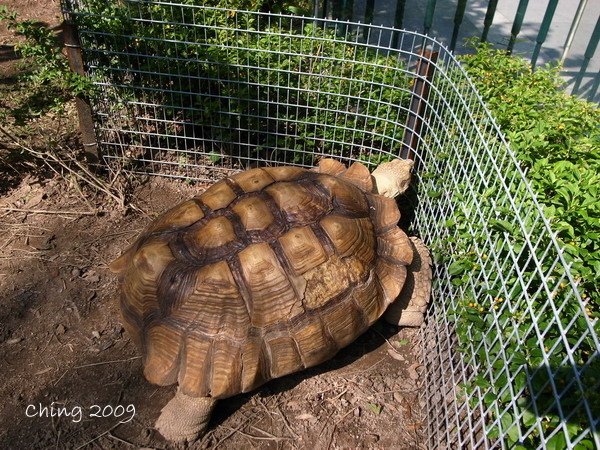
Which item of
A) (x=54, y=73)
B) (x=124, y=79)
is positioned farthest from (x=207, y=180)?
(x=54, y=73)

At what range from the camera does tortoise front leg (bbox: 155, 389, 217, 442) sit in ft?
9.64

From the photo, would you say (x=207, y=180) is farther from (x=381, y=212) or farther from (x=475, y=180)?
(x=475, y=180)

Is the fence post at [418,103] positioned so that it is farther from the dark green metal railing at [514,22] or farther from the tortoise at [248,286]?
the dark green metal railing at [514,22]

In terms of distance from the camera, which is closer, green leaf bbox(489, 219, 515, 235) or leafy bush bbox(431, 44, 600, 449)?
leafy bush bbox(431, 44, 600, 449)

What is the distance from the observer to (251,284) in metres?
2.98

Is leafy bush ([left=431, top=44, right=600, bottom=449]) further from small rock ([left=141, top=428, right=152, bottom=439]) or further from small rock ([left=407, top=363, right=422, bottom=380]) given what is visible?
small rock ([left=141, top=428, right=152, bottom=439])

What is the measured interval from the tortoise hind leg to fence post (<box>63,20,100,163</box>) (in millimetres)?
3170

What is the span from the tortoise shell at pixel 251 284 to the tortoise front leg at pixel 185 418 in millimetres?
118

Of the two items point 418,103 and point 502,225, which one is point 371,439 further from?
point 418,103

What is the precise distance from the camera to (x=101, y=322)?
12.1ft

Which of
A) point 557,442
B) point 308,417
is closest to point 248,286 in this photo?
point 308,417

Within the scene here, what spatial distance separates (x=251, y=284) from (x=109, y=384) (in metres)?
1.24

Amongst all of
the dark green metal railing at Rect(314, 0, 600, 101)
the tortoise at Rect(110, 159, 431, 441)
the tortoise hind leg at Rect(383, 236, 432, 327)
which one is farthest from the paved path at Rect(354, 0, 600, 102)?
the tortoise at Rect(110, 159, 431, 441)

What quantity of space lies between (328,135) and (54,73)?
2.43 m
